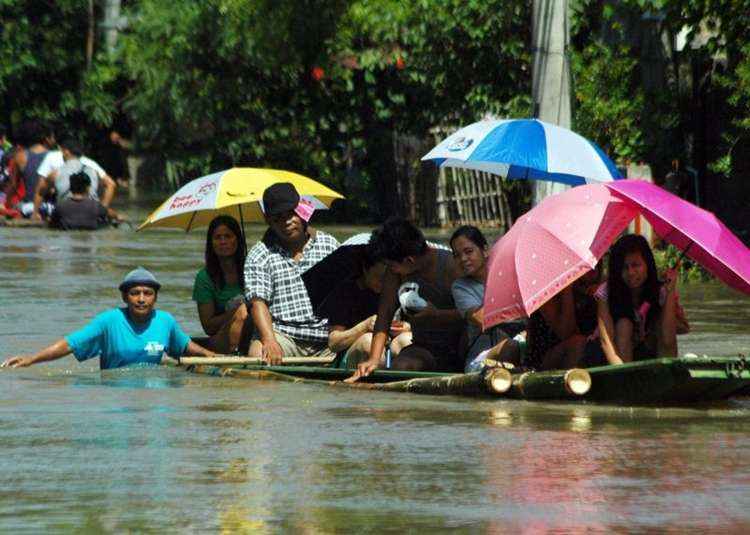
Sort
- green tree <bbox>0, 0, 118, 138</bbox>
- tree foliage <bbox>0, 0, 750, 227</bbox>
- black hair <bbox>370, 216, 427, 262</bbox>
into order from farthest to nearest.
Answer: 1. green tree <bbox>0, 0, 118, 138</bbox>
2. tree foliage <bbox>0, 0, 750, 227</bbox>
3. black hair <bbox>370, 216, 427, 262</bbox>

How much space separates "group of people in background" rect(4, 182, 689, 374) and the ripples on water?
1.24 ft

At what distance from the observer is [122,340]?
42.3 ft

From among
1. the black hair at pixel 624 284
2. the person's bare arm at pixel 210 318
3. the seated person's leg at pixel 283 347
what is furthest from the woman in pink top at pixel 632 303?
the person's bare arm at pixel 210 318

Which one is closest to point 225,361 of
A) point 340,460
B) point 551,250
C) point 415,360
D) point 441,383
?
point 415,360

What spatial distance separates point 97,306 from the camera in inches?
698

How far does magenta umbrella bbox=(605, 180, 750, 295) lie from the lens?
11023 millimetres

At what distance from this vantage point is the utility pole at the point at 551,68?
16578mm

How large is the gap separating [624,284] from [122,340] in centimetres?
333

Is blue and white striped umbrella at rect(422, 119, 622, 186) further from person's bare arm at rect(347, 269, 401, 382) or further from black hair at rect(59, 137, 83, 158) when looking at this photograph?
black hair at rect(59, 137, 83, 158)

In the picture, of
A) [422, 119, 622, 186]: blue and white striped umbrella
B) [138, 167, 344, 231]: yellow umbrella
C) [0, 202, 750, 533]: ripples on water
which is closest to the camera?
[0, 202, 750, 533]: ripples on water

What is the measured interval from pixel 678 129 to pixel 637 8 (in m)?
1.40

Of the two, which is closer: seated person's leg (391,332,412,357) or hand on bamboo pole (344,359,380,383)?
hand on bamboo pole (344,359,380,383)

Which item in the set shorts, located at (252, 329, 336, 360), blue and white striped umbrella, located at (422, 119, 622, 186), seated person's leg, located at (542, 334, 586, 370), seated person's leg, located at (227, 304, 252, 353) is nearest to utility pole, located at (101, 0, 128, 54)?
seated person's leg, located at (227, 304, 252, 353)

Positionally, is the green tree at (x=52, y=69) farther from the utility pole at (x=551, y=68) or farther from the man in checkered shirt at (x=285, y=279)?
the man in checkered shirt at (x=285, y=279)
